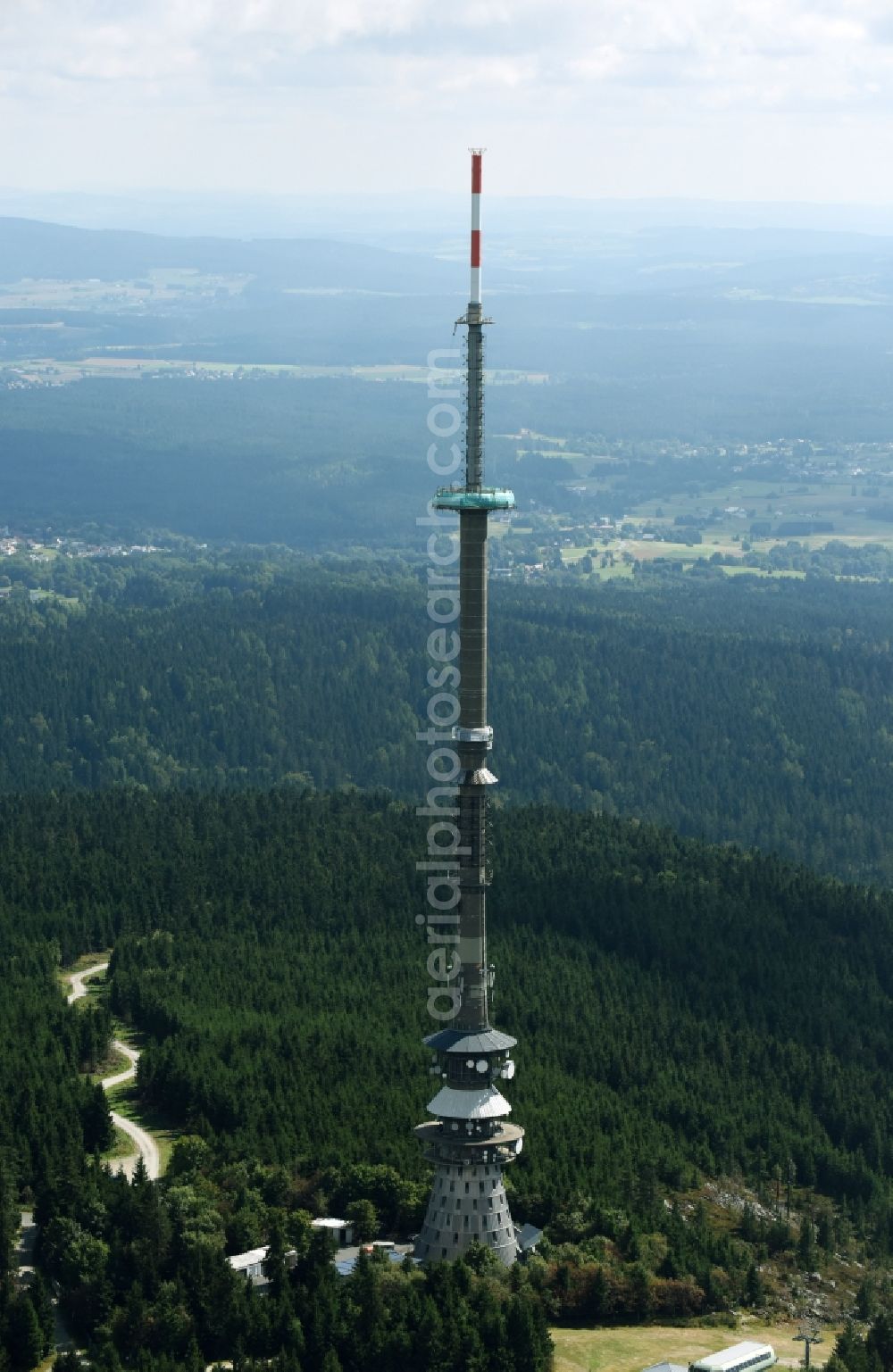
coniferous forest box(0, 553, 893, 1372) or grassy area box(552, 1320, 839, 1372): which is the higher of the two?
coniferous forest box(0, 553, 893, 1372)

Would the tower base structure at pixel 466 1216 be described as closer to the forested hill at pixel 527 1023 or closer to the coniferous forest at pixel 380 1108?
the coniferous forest at pixel 380 1108

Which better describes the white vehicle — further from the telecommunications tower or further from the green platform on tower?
the green platform on tower

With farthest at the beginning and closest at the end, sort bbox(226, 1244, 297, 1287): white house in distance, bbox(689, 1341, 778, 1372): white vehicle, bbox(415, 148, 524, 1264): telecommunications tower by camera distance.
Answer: bbox(415, 148, 524, 1264): telecommunications tower
bbox(226, 1244, 297, 1287): white house in distance
bbox(689, 1341, 778, 1372): white vehicle

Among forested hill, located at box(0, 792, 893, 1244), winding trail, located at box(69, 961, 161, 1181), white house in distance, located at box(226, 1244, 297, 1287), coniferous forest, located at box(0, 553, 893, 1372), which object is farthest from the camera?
forested hill, located at box(0, 792, 893, 1244)

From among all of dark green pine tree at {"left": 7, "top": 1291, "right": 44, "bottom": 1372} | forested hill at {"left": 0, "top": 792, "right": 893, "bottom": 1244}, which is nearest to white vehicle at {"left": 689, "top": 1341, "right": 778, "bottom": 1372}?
forested hill at {"left": 0, "top": 792, "right": 893, "bottom": 1244}

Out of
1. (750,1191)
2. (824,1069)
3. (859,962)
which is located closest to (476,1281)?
(750,1191)

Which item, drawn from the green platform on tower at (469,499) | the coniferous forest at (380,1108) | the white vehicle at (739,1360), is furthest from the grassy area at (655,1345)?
the green platform on tower at (469,499)

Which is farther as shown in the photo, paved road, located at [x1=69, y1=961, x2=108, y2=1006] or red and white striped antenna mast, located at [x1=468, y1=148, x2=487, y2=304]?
paved road, located at [x1=69, y1=961, x2=108, y2=1006]

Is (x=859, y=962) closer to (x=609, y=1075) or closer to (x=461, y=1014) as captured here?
(x=609, y=1075)
